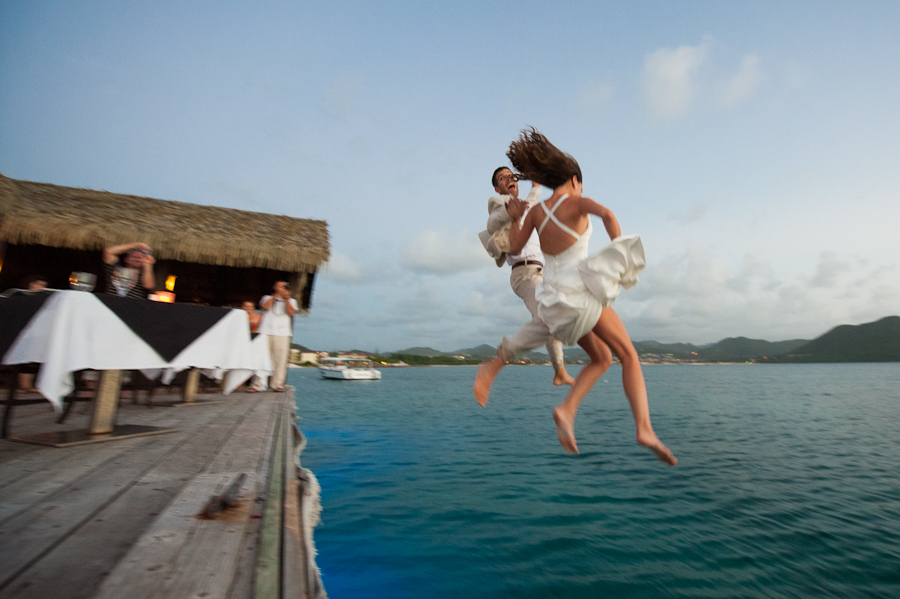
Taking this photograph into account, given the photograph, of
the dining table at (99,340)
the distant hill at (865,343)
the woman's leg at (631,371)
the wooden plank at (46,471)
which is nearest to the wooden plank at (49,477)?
the wooden plank at (46,471)

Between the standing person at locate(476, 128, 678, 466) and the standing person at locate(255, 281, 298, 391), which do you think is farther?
the standing person at locate(255, 281, 298, 391)

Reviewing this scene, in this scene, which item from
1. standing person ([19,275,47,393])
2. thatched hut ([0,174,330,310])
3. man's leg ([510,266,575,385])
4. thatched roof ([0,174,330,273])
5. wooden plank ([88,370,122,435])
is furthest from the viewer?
thatched hut ([0,174,330,310])

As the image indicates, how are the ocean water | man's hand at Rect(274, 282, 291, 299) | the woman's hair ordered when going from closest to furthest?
the woman's hair
the ocean water
man's hand at Rect(274, 282, 291, 299)

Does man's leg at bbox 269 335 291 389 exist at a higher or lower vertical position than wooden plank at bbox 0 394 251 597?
higher

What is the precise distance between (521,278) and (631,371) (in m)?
0.67

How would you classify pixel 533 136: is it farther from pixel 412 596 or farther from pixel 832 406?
pixel 832 406

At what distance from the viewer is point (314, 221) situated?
10227 mm

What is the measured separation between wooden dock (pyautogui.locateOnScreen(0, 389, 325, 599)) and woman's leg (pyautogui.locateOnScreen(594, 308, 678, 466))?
1309 millimetres

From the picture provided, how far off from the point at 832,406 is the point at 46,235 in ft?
116

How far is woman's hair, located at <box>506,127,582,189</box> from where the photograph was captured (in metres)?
1.61

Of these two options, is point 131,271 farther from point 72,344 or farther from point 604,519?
point 604,519

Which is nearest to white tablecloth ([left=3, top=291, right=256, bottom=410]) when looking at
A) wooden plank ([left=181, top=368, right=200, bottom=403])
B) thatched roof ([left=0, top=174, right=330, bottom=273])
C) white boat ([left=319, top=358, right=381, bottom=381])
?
wooden plank ([left=181, top=368, right=200, bottom=403])

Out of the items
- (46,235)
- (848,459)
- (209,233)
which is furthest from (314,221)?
(848,459)

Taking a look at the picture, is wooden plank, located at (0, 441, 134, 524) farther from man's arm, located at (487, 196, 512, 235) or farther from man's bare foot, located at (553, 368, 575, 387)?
man's bare foot, located at (553, 368, 575, 387)
